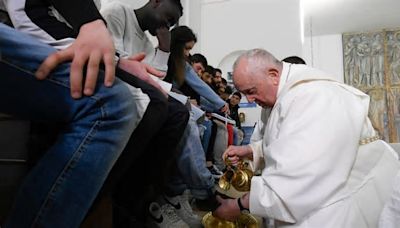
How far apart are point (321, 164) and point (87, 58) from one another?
63 cm

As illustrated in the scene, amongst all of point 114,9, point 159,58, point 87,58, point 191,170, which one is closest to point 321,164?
point 191,170

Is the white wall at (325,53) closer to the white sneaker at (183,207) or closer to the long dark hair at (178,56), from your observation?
the long dark hair at (178,56)

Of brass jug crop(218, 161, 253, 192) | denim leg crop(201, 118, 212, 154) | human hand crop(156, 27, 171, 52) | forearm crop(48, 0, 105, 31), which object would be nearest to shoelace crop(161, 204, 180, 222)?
brass jug crop(218, 161, 253, 192)

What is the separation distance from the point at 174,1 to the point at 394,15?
485cm

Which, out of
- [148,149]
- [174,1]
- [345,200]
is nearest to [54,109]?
[148,149]

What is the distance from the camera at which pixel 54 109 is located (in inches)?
19.2

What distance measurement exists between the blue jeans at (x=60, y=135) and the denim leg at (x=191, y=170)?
1.52 feet

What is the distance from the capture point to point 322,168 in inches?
33.8

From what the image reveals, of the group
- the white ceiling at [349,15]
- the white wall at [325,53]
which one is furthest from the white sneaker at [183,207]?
the white wall at [325,53]

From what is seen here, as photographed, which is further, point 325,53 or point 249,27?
Result: point 325,53

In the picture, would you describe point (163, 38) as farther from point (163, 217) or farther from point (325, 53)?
point (325, 53)

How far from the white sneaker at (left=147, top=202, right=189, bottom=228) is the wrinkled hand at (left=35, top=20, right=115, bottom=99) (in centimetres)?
52

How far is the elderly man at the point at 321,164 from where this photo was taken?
2.83 feet

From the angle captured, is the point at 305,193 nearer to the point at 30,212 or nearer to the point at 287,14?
the point at 30,212
